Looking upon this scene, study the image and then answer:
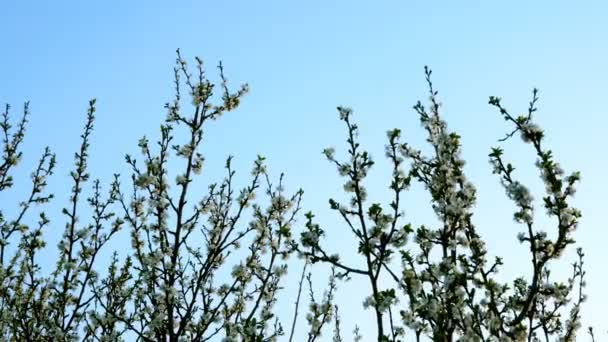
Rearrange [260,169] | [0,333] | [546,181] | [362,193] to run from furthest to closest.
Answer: [0,333] → [260,169] → [362,193] → [546,181]

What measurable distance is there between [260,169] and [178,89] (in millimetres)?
1968

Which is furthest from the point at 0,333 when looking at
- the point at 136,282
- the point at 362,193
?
the point at 362,193

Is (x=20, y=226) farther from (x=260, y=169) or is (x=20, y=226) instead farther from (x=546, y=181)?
(x=546, y=181)

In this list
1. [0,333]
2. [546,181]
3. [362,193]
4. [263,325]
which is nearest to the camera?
Answer: [546,181]

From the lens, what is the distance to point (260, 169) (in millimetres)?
9242

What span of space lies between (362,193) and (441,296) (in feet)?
4.73

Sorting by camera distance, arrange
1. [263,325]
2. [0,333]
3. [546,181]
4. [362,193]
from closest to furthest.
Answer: [546,181], [362,193], [263,325], [0,333]

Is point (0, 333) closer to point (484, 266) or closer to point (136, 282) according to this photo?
point (136, 282)

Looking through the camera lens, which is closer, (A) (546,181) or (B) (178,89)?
(A) (546,181)

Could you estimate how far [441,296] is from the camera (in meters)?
5.79

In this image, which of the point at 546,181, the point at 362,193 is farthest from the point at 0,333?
the point at 546,181

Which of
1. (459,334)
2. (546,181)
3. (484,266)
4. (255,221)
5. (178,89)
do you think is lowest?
(459,334)

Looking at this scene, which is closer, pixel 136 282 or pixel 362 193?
pixel 362 193

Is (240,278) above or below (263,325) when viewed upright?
above
